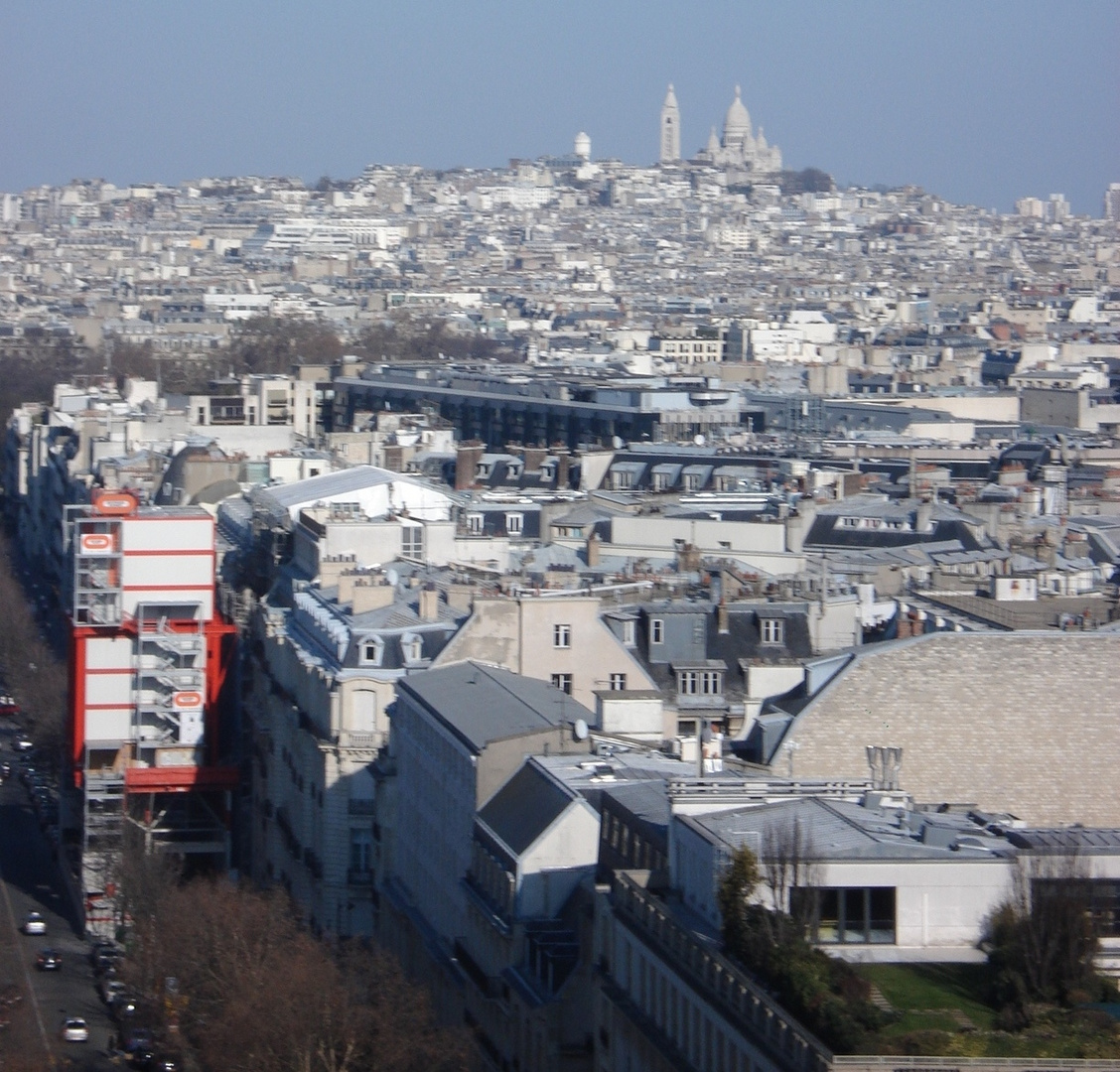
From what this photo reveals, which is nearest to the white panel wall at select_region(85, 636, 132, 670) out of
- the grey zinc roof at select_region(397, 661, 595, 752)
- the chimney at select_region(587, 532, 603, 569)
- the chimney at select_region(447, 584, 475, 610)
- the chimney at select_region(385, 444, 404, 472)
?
the chimney at select_region(447, 584, 475, 610)

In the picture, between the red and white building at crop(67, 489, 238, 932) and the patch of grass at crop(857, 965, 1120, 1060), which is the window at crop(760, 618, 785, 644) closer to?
the red and white building at crop(67, 489, 238, 932)

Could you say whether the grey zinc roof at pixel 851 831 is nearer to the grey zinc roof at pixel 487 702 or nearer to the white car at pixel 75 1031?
the grey zinc roof at pixel 487 702

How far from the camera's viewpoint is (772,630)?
1894 cm

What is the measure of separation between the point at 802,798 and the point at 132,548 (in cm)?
1156

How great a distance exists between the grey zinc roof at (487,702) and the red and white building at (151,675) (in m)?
4.70

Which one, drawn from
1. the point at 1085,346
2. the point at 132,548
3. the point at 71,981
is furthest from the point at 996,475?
the point at 1085,346

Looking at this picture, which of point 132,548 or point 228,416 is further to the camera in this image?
point 228,416

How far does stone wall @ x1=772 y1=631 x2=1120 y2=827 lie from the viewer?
15.4 metres

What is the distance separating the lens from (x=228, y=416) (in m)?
48.3

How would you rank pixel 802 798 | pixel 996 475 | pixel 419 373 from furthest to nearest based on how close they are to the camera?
pixel 419 373 < pixel 996 475 < pixel 802 798

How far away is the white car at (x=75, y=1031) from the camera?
1823 cm

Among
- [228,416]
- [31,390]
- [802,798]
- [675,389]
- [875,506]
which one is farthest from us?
[31,390]

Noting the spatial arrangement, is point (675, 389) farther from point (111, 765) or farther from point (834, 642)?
point (834, 642)

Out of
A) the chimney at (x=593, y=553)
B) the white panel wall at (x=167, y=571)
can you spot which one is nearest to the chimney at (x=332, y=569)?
the white panel wall at (x=167, y=571)
